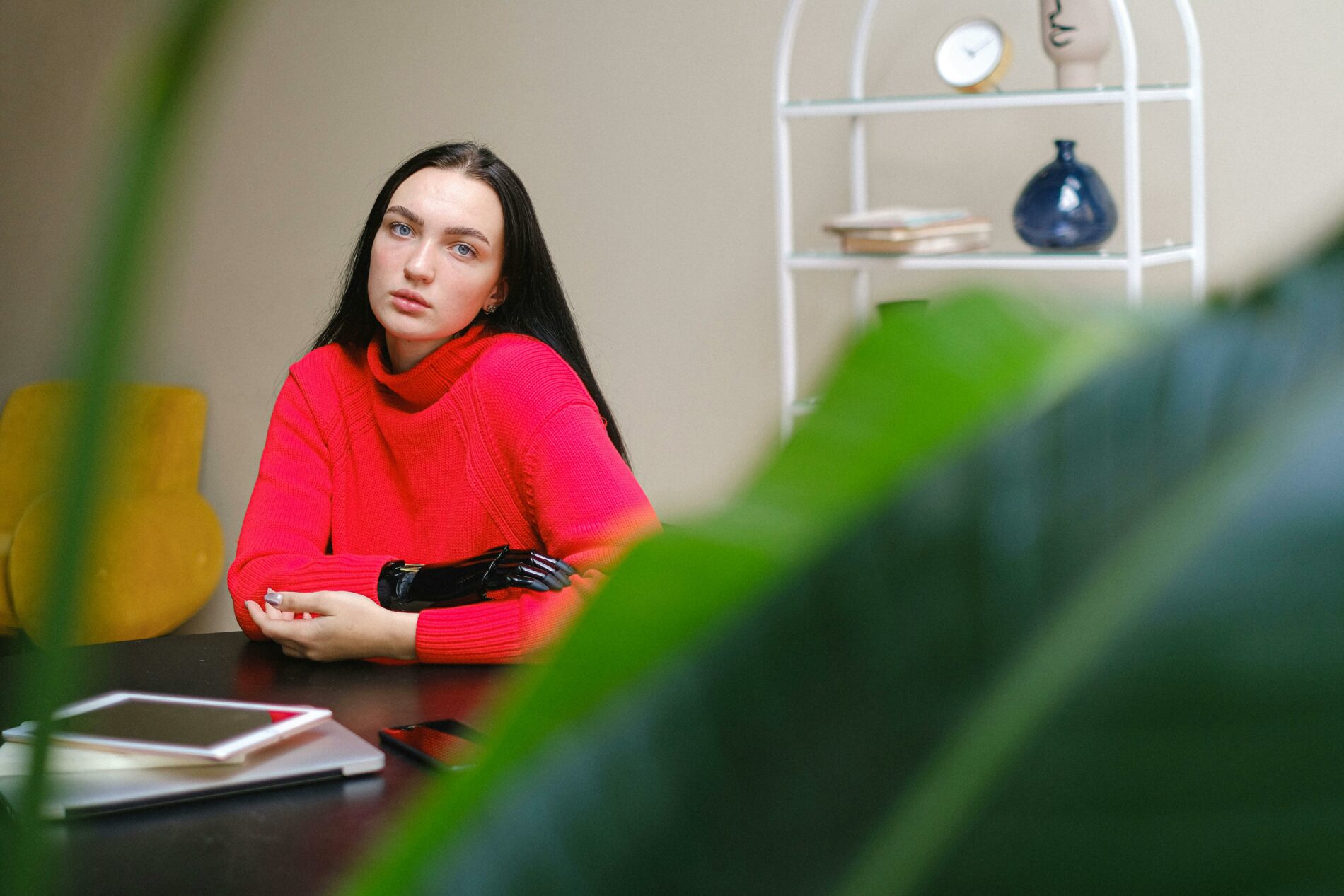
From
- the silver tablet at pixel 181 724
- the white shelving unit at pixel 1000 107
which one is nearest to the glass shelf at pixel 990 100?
the white shelving unit at pixel 1000 107

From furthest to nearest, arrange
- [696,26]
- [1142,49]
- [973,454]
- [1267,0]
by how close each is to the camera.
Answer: [696,26] → [1142,49] → [1267,0] → [973,454]

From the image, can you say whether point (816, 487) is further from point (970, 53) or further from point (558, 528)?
point (970, 53)

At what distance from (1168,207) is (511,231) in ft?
4.77

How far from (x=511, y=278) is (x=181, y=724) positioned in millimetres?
997

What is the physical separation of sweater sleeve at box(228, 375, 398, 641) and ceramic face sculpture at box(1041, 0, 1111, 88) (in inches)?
60.9

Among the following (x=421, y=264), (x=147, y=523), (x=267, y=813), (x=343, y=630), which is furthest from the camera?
(x=147, y=523)

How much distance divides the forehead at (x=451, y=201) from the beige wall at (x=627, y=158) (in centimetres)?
58

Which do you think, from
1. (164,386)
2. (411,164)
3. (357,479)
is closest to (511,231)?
(411,164)

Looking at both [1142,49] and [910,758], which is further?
[1142,49]

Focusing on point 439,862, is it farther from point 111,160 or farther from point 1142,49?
point 1142,49

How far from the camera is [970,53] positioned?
2625 mm

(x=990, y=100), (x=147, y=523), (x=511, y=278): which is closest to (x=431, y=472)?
(x=511, y=278)

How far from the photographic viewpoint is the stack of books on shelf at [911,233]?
257cm

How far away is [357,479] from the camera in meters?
2.02
